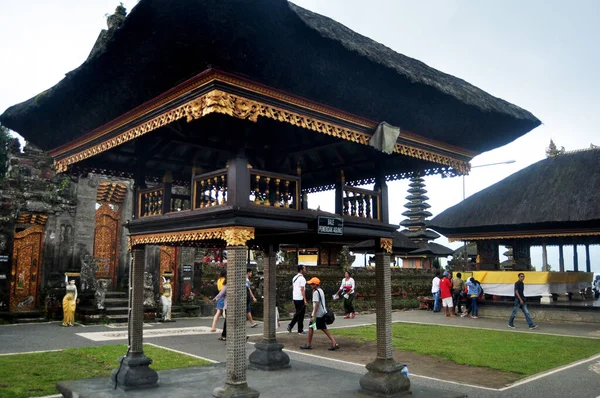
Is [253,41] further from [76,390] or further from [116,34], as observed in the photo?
[76,390]

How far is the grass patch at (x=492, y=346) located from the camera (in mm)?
10188

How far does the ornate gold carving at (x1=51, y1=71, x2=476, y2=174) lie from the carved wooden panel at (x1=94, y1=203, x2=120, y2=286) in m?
12.5

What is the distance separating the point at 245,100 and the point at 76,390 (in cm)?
478

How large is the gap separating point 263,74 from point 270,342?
515 cm

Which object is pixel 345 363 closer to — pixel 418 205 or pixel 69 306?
pixel 69 306

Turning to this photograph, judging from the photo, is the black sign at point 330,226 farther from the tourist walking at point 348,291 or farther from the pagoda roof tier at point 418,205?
the pagoda roof tier at point 418,205

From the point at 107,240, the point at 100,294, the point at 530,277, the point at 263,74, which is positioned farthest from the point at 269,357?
the point at 530,277

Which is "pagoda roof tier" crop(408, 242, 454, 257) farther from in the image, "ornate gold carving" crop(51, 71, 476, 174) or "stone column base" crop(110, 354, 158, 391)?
"stone column base" crop(110, 354, 158, 391)

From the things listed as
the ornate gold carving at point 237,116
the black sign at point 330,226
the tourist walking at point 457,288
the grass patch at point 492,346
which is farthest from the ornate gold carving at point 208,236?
the tourist walking at point 457,288

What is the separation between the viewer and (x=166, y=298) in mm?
17438

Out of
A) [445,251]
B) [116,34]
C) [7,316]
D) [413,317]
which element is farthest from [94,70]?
[445,251]

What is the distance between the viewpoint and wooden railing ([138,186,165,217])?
7.52 meters

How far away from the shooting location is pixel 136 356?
7379mm

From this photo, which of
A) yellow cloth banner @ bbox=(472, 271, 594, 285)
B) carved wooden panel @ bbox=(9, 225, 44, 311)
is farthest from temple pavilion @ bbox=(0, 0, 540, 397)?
yellow cloth banner @ bbox=(472, 271, 594, 285)
